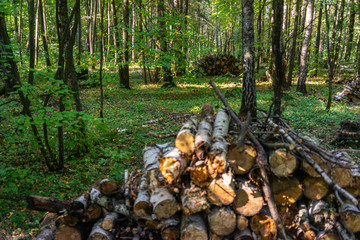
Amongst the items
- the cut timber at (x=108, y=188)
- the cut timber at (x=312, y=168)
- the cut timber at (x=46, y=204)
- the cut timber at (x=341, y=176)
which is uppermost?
the cut timber at (x=312, y=168)

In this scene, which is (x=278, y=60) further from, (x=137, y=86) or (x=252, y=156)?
(x=137, y=86)

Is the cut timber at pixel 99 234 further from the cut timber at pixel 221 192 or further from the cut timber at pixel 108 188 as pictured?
the cut timber at pixel 221 192

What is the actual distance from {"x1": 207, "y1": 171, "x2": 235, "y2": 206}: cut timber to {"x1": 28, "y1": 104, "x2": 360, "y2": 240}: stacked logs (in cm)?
1

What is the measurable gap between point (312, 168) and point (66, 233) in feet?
11.6

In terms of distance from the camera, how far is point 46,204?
3.09 m

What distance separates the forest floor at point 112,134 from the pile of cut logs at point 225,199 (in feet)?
2.31

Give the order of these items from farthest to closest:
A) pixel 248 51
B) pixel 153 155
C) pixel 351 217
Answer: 1. pixel 248 51
2. pixel 153 155
3. pixel 351 217

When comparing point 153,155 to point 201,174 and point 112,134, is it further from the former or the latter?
point 112,134

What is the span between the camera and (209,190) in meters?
2.91

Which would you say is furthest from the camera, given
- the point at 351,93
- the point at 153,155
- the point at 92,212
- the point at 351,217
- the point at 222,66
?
the point at 222,66

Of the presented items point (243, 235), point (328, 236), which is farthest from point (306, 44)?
point (243, 235)

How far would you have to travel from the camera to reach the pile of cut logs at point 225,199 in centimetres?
289

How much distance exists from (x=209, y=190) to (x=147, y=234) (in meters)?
1.12

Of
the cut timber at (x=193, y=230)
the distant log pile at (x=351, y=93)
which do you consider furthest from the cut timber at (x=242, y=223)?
the distant log pile at (x=351, y=93)
